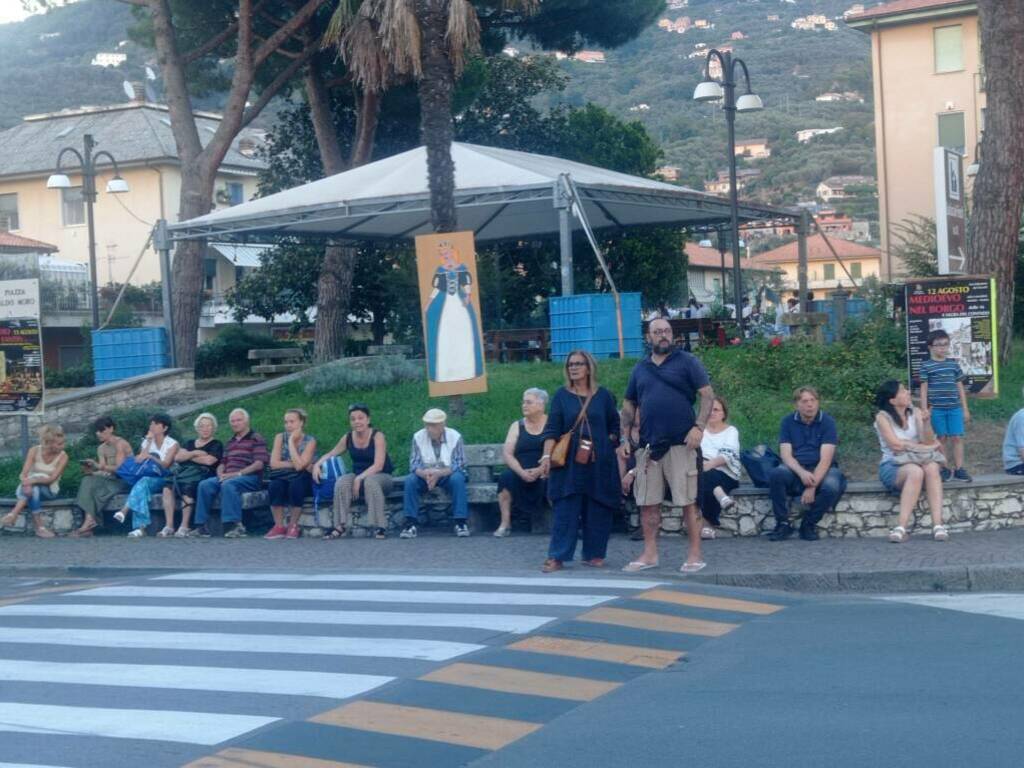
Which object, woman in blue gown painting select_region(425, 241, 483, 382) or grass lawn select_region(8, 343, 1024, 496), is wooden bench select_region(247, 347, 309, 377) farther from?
woman in blue gown painting select_region(425, 241, 483, 382)

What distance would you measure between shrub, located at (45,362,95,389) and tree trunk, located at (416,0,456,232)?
12804mm

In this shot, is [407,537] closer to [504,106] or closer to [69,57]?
[504,106]

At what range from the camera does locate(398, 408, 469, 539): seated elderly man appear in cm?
Answer: 1342

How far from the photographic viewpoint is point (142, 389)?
21.9 m

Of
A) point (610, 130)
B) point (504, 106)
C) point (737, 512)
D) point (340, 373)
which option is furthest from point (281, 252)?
point (737, 512)

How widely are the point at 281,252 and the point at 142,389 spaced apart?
11.6 m

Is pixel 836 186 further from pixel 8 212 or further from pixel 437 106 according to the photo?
pixel 437 106

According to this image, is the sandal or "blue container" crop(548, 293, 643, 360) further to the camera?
"blue container" crop(548, 293, 643, 360)

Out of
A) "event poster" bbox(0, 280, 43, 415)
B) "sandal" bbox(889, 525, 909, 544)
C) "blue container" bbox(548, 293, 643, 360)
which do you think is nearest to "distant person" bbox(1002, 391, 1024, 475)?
"sandal" bbox(889, 525, 909, 544)

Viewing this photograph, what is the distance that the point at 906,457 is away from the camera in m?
11.9

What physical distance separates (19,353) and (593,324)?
26.5 feet

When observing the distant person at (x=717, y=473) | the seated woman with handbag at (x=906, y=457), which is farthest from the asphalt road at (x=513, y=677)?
the distant person at (x=717, y=473)

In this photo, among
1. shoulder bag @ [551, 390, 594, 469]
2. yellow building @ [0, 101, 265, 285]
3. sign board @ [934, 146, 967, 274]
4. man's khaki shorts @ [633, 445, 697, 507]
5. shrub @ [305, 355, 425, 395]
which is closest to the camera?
man's khaki shorts @ [633, 445, 697, 507]

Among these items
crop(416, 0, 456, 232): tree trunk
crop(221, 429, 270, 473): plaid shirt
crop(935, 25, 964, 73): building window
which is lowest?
crop(221, 429, 270, 473): plaid shirt
